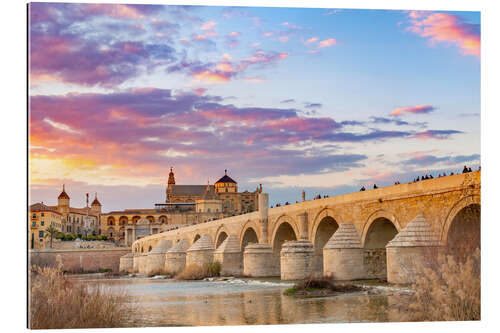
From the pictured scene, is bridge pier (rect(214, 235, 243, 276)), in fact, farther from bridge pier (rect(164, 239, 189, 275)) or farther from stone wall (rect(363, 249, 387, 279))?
stone wall (rect(363, 249, 387, 279))

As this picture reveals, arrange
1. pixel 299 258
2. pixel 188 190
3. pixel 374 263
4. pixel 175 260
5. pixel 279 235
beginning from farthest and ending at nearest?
pixel 188 190
pixel 175 260
pixel 279 235
pixel 299 258
pixel 374 263

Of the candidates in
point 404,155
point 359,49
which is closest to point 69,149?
point 359,49

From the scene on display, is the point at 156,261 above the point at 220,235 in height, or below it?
below

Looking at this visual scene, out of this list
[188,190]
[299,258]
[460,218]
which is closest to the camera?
[460,218]

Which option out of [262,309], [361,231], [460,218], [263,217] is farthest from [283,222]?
[262,309]

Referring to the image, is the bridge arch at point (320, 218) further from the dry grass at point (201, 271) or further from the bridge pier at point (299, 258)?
the dry grass at point (201, 271)

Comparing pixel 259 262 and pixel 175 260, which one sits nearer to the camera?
pixel 259 262

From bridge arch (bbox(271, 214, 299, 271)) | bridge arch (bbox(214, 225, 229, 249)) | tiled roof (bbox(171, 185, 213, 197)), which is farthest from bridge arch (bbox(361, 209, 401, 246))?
tiled roof (bbox(171, 185, 213, 197))

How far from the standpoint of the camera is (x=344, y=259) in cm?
2292

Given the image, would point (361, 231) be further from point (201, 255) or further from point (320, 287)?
point (201, 255)

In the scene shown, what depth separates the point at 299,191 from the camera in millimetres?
20562

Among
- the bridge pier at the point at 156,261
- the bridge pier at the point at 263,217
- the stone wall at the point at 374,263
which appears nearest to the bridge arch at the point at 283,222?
the bridge pier at the point at 263,217

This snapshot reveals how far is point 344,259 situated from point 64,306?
12.7m
